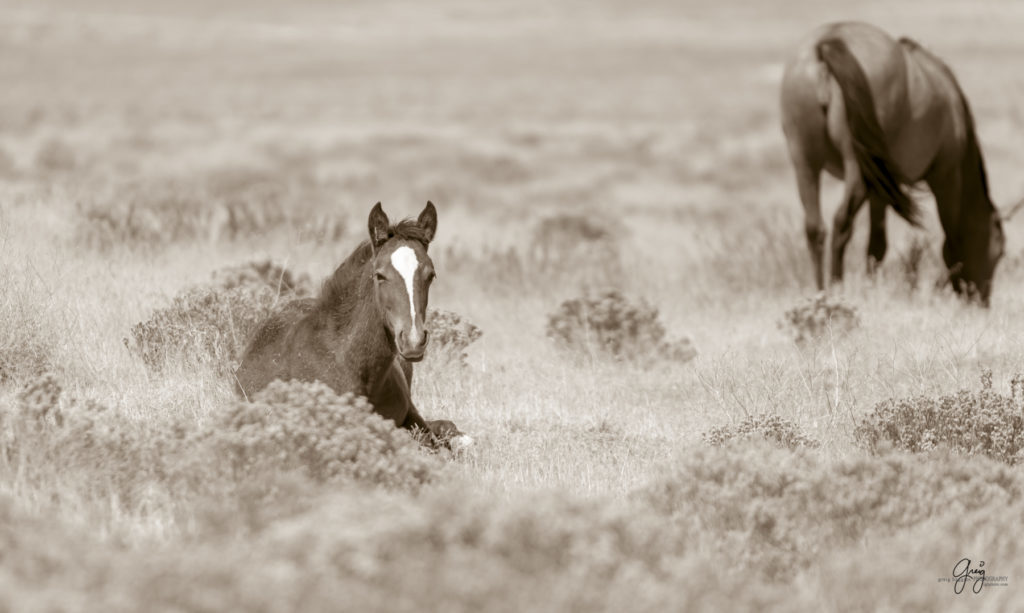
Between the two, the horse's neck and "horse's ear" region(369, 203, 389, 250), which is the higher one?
"horse's ear" region(369, 203, 389, 250)

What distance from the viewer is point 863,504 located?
5.29 meters

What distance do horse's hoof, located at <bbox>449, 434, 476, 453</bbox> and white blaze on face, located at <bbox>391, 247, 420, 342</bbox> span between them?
3.77ft

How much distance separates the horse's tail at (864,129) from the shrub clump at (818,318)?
1.73 metres

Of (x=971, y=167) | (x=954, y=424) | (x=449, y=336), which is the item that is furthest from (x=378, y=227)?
(x=971, y=167)

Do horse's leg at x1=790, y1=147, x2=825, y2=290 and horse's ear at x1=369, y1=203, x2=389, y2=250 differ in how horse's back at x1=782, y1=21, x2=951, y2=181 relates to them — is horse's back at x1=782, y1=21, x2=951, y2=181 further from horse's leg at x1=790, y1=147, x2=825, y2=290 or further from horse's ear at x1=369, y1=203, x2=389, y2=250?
horse's ear at x1=369, y1=203, x2=389, y2=250

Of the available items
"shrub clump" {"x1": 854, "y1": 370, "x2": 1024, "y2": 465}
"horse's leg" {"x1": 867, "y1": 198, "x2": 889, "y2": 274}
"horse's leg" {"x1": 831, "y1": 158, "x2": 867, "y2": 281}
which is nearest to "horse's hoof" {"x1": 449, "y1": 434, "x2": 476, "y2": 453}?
"shrub clump" {"x1": 854, "y1": 370, "x2": 1024, "y2": 465}

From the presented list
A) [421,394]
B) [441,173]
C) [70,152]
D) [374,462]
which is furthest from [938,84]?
[70,152]

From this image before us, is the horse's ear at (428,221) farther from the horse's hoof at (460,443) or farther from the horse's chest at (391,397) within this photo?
the horse's hoof at (460,443)

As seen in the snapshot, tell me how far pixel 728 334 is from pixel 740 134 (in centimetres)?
2225

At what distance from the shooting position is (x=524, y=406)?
7832 mm

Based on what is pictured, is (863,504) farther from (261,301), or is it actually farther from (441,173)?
(441,173)

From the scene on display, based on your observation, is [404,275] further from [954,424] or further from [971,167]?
[971,167]

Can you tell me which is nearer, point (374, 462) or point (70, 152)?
point (374, 462)

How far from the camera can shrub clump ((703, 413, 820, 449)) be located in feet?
22.1
